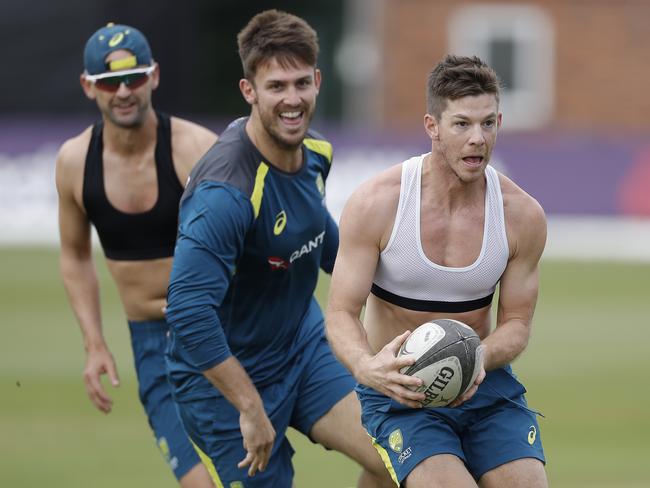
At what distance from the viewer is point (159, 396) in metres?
8.14

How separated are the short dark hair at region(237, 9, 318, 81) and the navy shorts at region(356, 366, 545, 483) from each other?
71.1 inches

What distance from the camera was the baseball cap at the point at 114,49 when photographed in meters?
8.18

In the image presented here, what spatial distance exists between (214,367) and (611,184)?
1665 cm

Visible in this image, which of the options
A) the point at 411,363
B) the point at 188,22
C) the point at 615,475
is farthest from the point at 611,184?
the point at 411,363


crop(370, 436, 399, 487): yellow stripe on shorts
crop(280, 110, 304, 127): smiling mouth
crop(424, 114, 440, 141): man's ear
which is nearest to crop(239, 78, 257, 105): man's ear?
crop(280, 110, 304, 127): smiling mouth

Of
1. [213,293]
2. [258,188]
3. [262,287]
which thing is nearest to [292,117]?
[258,188]

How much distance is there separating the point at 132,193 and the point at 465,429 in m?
2.71

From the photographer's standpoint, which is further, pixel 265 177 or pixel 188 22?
pixel 188 22

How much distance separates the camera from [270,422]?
289 inches

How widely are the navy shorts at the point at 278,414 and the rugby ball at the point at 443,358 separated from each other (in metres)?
1.52

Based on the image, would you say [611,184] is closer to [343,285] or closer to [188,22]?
[188,22]

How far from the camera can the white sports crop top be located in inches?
257

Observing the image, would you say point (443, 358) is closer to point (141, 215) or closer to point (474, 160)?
point (474, 160)

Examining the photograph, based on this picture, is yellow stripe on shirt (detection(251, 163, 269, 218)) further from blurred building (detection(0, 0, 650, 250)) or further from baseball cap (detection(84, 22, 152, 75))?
blurred building (detection(0, 0, 650, 250))
